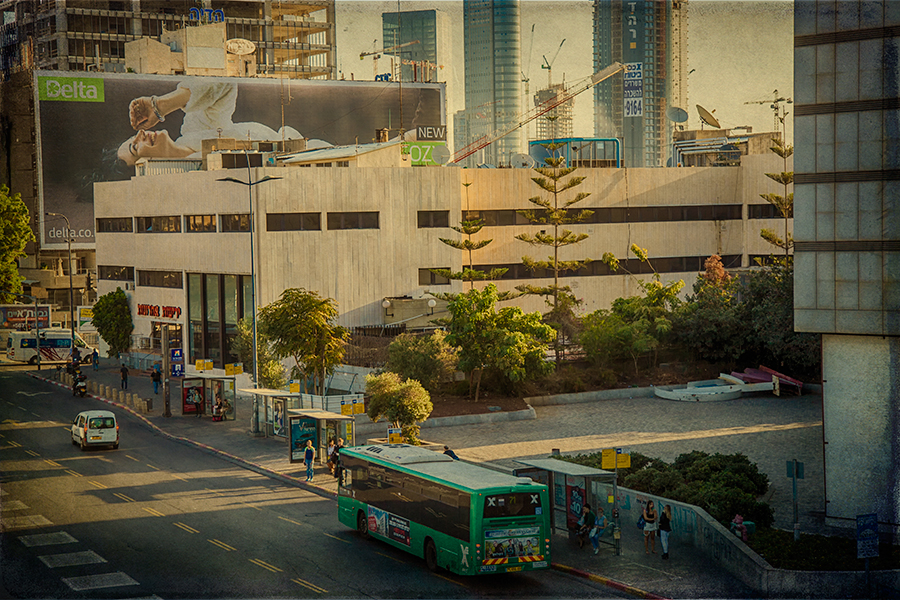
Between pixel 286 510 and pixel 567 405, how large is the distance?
72.3ft

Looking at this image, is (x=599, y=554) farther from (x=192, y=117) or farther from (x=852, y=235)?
(x=192, y=117)

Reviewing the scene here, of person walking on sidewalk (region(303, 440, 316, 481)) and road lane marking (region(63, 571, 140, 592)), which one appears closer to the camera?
road lane marking (region(63, 571, 140, 592))

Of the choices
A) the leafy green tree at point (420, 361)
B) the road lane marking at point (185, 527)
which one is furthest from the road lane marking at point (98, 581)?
the leafy green tree at point (420, 361)

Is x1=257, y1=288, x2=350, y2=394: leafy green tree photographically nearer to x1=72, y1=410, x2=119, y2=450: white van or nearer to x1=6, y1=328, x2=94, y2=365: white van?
x1=72, y1=410, x2=119, y2=450: white van

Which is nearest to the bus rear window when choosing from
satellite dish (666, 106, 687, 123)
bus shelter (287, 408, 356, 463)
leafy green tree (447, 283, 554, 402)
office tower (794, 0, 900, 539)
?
office tower (794, 0, 900, 539)

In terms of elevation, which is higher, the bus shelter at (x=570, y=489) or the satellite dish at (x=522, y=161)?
the satellite dish at (x=522, y=161)

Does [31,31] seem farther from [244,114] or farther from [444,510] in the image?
[444,510]

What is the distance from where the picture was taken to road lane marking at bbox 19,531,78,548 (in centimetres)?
2795

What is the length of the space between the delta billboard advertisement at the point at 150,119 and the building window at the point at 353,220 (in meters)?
47.4

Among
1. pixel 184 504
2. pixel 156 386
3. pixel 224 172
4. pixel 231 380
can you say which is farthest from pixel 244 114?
pixel 184 504

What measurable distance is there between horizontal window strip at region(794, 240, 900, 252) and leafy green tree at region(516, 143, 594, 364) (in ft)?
97.9

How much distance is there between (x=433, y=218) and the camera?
68500mm

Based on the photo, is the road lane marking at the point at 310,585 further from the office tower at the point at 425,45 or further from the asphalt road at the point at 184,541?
the office tower at the point at 425,45

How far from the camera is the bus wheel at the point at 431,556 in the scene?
2534 cm
